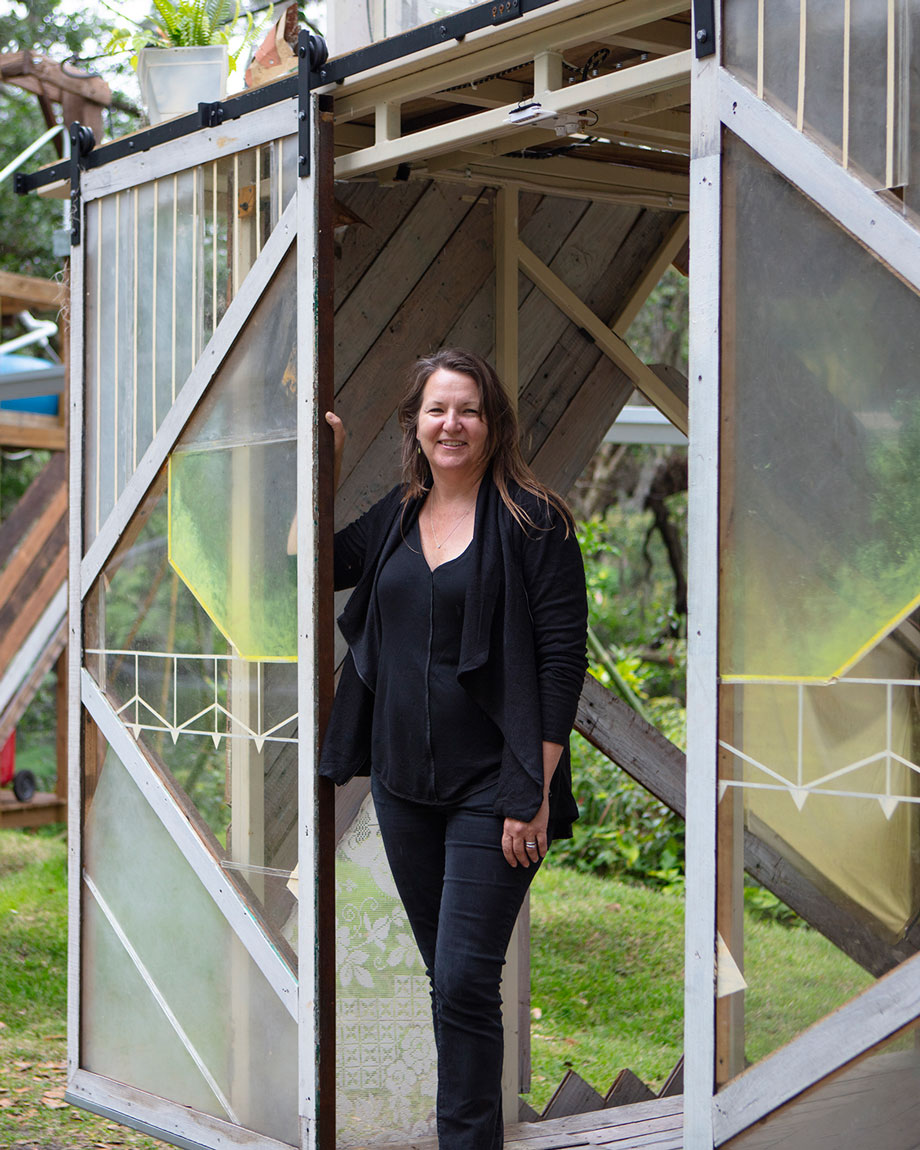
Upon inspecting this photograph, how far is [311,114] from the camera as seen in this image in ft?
11.9

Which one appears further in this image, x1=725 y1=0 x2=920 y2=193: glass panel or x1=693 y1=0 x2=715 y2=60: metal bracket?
x1=693 y1=0 x2=715 y2=60: metal bracket

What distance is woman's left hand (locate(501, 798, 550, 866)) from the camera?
117 inches

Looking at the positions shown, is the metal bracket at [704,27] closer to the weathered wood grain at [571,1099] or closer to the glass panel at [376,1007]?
the glass panel at [376,1007]

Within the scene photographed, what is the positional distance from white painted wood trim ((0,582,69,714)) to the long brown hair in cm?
614

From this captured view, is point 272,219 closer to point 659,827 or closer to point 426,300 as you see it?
point 426,300

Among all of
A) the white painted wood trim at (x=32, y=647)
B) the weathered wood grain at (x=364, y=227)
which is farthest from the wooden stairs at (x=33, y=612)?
the weathered wood grain at (x=364, y=227)

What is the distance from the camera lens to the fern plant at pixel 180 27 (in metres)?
4.17

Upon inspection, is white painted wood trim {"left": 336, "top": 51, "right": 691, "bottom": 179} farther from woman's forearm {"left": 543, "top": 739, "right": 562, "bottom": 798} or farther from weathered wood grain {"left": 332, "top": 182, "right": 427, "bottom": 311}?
woman's forearm {"left": 543, "top": 739, "right": 562, "bottom": 798}

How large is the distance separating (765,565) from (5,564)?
7.86 meters

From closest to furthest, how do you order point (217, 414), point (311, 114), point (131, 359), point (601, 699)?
point (311, 114), point (217, 414), point (131, 359), point (601, 699)

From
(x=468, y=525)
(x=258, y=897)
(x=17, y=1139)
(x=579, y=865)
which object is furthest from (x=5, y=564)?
(x=468, y=525)

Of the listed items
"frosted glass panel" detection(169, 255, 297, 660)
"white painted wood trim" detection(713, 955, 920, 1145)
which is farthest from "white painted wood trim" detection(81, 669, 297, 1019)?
"white painted wood trim" detection(713, 955, 920, 1145)

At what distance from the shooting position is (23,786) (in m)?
9.36

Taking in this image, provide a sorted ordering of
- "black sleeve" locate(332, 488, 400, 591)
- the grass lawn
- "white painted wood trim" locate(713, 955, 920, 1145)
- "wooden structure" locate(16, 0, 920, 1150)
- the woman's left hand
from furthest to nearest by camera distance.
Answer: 1. "black sleeve" locate(332, 488, 400, 591)
2. the woman's left hand
3. the grass lawn
4. "wooden structure" locate(16, 0, 920, 1150)
5. "white painted wood trim" locate(713, 955, 920, 1145)
